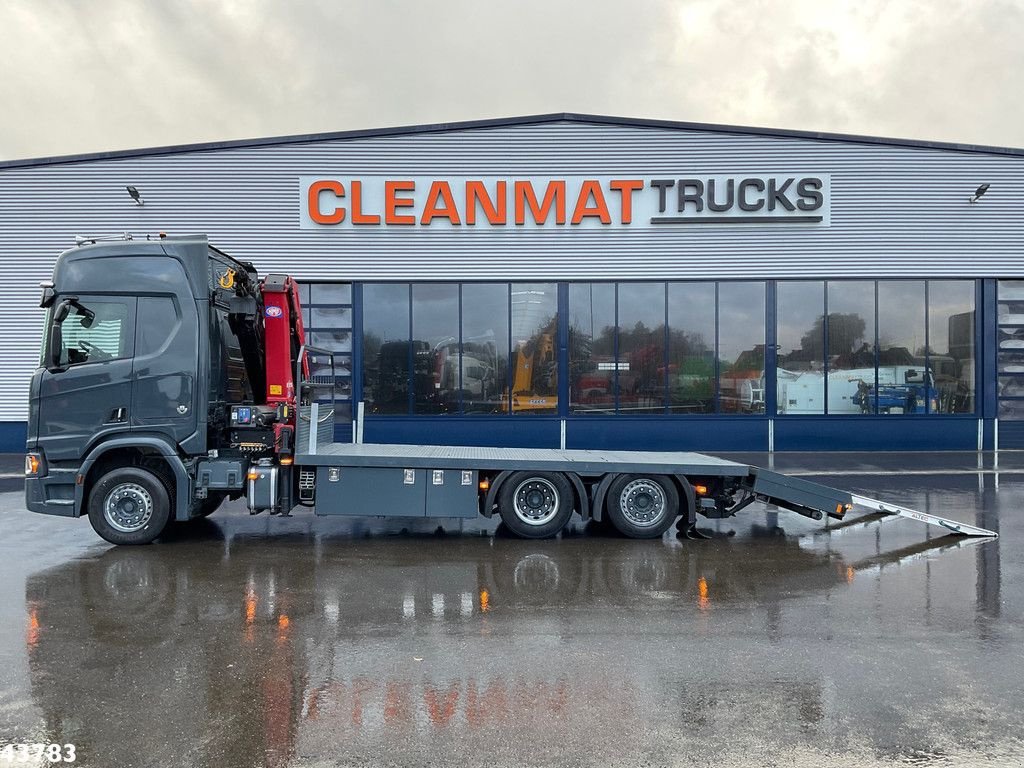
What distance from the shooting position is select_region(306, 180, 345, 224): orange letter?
60.2 feet

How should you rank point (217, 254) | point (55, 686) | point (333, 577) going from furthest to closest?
point (217, 254) < point (333, 577) < point (55, 686)

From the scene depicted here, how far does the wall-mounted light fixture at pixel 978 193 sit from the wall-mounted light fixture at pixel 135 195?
2076cm

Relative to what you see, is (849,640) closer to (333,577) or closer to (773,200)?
(333,577)

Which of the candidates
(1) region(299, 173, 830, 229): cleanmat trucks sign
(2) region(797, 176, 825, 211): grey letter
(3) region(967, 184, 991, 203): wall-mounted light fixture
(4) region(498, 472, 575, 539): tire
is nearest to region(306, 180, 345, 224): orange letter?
(1) region(299, 173, 830, 229): cleanmat trucks sign

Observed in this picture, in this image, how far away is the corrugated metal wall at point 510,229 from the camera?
724 inches

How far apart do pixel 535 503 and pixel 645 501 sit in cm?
131

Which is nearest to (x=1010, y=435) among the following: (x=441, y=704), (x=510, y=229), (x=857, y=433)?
(x=857, y=433)

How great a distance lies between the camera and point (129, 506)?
8.26 meters

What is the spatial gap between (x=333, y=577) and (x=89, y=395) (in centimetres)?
363

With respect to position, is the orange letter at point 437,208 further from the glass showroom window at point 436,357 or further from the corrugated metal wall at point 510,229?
the glass showroom window at point 436,357

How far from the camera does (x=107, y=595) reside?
254 inches

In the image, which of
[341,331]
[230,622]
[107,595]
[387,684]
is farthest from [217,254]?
[341,331]

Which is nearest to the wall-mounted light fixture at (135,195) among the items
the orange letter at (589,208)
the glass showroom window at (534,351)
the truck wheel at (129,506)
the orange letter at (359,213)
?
the orange letter at (359,213)

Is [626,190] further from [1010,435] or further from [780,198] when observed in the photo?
[1010,435]
